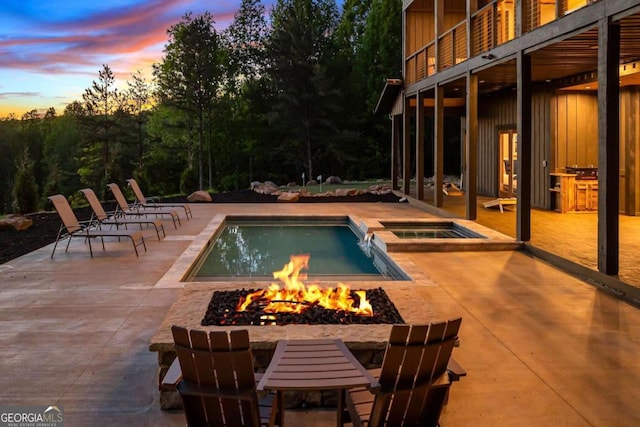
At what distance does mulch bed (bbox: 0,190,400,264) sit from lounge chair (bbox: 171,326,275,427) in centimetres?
653

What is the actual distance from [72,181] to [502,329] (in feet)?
138

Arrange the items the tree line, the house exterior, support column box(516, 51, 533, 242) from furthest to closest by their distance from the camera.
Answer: the tree line → support column box(516, 51, 533, 242) → the house exterior

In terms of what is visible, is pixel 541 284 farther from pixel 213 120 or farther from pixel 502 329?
pixel 213 120

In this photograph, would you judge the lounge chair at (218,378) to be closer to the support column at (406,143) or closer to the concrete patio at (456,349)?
the concrete patio at (456,349)

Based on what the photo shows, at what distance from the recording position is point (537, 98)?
515 inches

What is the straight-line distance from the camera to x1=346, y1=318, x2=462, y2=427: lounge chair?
2.56 m

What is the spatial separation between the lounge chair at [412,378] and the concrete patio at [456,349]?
57 centimetres

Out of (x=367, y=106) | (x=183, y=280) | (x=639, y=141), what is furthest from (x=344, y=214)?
(x=367, y=106)

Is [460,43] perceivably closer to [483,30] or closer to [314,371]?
[483,30]

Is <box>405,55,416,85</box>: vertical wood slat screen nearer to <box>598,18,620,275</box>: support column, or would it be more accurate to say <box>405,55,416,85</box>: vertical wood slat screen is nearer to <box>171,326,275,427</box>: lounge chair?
<box>598,18,620,275</box>: support column

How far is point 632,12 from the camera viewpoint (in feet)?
18.9

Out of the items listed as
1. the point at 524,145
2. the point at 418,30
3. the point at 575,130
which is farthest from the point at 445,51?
the point at 524,145

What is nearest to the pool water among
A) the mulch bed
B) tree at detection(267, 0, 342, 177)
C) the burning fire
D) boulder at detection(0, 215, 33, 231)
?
the burning fire

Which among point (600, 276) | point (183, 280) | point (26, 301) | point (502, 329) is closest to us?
point (502, 329)
